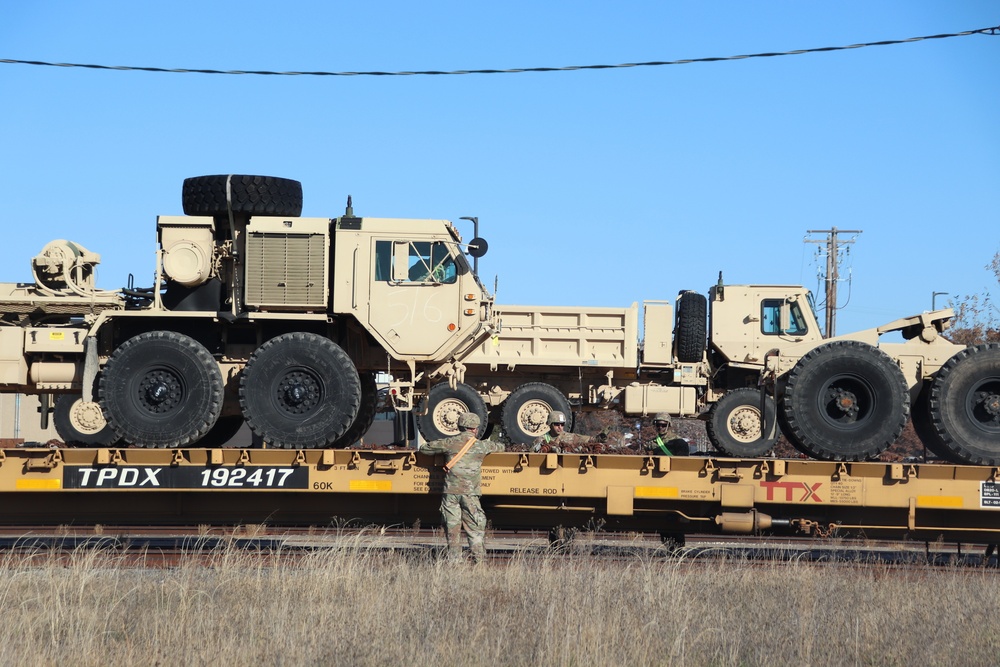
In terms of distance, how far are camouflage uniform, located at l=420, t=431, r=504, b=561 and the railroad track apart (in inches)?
12.3

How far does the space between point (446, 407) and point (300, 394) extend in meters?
8.70

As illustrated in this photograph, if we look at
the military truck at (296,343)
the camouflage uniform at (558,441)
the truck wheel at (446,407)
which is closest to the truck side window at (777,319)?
the truck wheel at (446,407)

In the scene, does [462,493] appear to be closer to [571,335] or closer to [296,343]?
[296,343]

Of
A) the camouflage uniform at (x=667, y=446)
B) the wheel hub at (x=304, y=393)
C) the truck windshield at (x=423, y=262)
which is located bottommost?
the camouflage uniform at (x=667, y=446)

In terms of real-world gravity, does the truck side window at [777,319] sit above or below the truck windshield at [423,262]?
below

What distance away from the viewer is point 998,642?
695 centimetres

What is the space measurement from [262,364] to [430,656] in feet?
15.2

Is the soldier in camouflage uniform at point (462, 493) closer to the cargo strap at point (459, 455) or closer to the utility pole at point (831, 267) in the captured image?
the cargo strap at point (459, 455)

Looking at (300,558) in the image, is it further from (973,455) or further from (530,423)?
(530,423)

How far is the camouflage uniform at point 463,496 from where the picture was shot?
9328mm

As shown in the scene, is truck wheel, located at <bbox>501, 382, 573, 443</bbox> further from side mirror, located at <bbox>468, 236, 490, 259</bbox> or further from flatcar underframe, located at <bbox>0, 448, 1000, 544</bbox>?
flatcar underframe, located at <bbox>0, 448, 1000, 544</bbox>

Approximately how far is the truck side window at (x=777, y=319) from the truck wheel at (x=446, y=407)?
503 cm

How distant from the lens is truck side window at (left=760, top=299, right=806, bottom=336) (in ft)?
60.5

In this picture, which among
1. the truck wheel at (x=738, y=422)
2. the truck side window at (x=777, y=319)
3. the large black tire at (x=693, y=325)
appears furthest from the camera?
the large black tire at (x=693, y=325)
